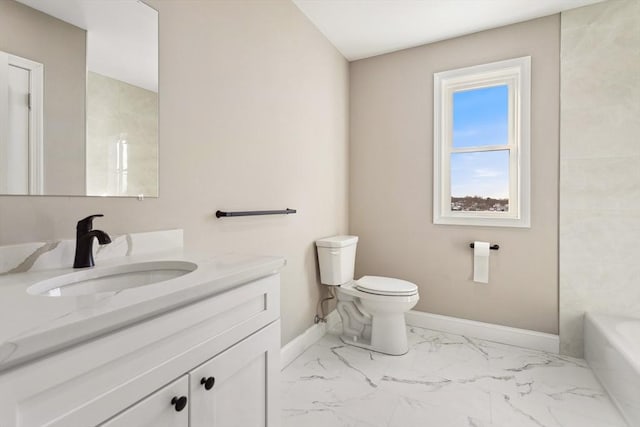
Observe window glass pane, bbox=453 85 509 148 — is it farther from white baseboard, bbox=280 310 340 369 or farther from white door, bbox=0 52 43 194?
white door, bbox=0 52 43 194

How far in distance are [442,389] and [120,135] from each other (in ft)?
6.56

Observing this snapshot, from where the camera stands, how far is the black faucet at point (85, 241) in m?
0.95

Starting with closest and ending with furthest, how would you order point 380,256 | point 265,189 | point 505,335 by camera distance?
point 265,189 → point 505,335 → point 380,256

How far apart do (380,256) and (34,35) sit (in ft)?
8.33

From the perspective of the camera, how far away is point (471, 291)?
100 inches

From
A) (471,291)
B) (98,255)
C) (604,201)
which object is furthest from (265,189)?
(604,201)

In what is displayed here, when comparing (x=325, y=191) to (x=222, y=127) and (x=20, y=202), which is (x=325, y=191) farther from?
(x=20, y=202)

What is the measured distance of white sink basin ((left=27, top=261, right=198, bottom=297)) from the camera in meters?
0.84

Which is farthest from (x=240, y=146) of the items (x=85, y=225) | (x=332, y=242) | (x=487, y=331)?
(x=487, y=331)

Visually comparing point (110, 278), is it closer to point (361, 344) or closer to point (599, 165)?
point (361, 344)

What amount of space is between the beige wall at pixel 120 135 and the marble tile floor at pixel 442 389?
50.7 inches

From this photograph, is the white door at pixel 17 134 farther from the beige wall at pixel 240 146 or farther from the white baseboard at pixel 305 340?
the white baseboard at pixel 305 340

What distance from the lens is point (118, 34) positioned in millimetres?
1149

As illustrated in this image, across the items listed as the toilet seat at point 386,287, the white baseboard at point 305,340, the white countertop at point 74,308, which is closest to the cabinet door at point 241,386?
the white countertop at point 74,308
